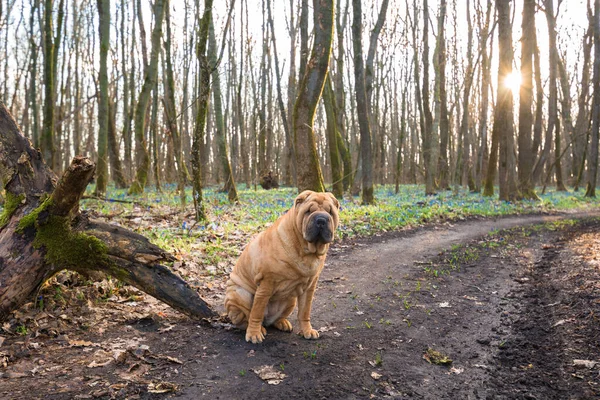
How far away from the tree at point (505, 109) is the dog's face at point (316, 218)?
15993 millimetres

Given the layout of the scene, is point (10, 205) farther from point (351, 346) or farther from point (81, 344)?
point (351, 346)

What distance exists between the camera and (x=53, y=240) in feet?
13.5

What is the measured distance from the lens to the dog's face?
3.74m

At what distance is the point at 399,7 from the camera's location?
91.0 ft

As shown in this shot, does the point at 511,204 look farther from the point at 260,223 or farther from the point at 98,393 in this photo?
the point at 98,393

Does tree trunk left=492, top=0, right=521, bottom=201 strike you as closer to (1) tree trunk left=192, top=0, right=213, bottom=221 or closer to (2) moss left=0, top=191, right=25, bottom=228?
(1) tree trunk left=192, top=0, right=213, bottom=221

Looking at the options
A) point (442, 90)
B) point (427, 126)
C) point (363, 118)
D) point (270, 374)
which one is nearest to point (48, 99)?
point (363, 118)

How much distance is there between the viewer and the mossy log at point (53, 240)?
3.90 meters

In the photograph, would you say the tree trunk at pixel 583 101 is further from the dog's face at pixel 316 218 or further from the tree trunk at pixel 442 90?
the dog's face at pixel 316 218

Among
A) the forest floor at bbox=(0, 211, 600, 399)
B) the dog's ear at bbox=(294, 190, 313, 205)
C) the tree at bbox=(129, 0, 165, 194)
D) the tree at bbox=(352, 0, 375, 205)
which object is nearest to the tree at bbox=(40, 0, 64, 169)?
A: the tree at bbox=(129, 0, 165, 194)

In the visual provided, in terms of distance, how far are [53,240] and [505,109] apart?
60.7 feet

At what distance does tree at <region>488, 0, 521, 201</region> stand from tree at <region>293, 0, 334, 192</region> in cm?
971

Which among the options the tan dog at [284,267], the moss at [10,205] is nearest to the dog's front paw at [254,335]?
the tan dog at [284,267]

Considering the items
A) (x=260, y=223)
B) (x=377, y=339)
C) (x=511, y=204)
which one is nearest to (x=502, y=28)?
(x=511, y=204)
